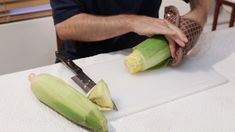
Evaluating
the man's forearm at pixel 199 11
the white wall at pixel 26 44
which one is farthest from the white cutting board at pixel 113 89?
the white wall at pixel 26 44

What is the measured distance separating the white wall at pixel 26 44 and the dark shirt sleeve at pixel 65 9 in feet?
1.19

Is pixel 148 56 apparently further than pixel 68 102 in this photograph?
Yes

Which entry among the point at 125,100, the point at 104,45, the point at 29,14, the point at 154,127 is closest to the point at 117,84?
the point at 125,100

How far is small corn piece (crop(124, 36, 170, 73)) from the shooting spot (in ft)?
2.71

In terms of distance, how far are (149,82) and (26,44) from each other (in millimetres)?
738

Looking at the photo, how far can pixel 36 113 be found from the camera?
70 centimetres

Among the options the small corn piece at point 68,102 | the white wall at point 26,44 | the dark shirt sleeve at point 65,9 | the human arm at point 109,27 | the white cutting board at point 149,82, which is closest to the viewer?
the small corn piece at point 68,102

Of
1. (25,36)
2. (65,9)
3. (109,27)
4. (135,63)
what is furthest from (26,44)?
(135,63)

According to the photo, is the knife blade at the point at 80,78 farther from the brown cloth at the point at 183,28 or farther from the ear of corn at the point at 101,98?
the brown cloth at the point at 183,28

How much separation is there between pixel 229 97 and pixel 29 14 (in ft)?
3.65

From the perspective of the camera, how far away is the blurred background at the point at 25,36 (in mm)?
1317

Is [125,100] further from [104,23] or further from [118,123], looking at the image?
[104,23]

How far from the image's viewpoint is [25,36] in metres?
1.33

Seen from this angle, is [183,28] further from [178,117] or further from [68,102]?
[68,102]
